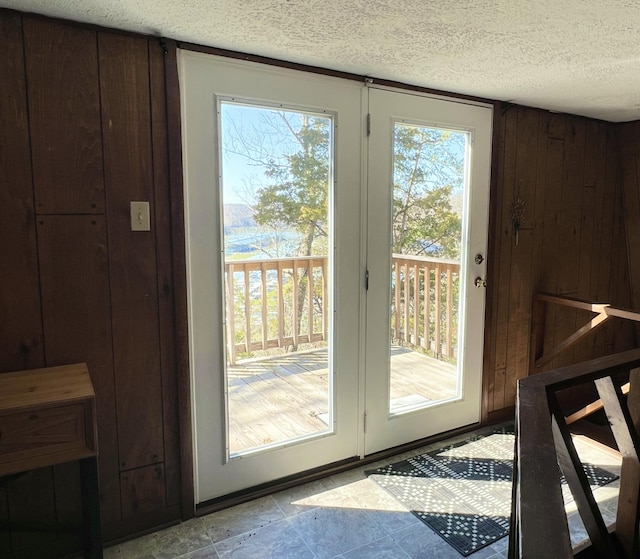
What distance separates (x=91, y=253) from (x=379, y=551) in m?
1.63

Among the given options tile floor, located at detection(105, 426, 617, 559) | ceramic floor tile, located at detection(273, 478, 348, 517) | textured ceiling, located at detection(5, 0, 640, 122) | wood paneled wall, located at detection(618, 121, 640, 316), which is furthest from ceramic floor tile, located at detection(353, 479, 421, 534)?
wood paneled wall, located at detection(618, 121, 640, 316)

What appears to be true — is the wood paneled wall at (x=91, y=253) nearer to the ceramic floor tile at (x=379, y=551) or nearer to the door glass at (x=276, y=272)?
the door glass at (x=276, y=272)

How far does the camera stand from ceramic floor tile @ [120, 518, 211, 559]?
1896 millimetres

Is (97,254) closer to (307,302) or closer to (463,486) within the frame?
(307,302)

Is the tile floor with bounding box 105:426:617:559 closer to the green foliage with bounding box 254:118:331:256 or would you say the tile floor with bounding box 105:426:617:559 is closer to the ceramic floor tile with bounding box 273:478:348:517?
the ceramic floor tile with bounding box 273:478:348:517

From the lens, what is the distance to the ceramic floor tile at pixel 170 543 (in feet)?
6.22

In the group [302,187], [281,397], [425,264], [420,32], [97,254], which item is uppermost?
[420,32]

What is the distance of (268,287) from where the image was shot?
229 cm

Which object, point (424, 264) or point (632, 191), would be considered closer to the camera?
point (424, 264)

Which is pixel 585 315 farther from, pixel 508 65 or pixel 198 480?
pixel 198 480

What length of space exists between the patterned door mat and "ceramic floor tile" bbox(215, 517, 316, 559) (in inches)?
21.9

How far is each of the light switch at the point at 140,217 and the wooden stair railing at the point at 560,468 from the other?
58.1 inches

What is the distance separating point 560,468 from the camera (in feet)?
4.22

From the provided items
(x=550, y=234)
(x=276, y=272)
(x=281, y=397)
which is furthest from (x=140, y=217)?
(x=550, y=234)
